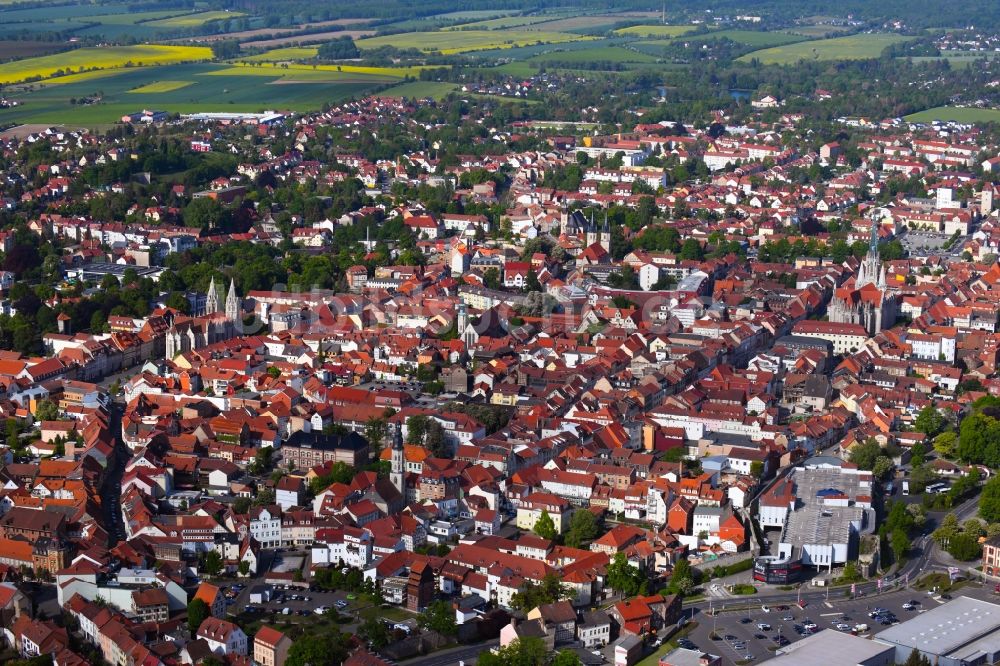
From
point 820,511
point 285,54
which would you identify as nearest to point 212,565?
point 820,511

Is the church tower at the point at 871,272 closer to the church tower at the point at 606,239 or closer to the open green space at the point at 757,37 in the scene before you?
the church tower at the point at 606,239

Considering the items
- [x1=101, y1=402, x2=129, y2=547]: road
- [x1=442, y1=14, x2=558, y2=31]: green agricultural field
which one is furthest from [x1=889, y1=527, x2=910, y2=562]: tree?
[x1=442, y1=14, x2=558, y2=31]: green agricultural field

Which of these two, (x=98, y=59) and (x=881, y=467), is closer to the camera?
(x=881, y=467)

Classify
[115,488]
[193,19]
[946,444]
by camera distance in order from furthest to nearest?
[193,19] → [946,444] → [115,488]

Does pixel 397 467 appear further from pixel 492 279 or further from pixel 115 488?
pixel 492 279

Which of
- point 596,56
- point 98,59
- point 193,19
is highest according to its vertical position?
point 193,19
